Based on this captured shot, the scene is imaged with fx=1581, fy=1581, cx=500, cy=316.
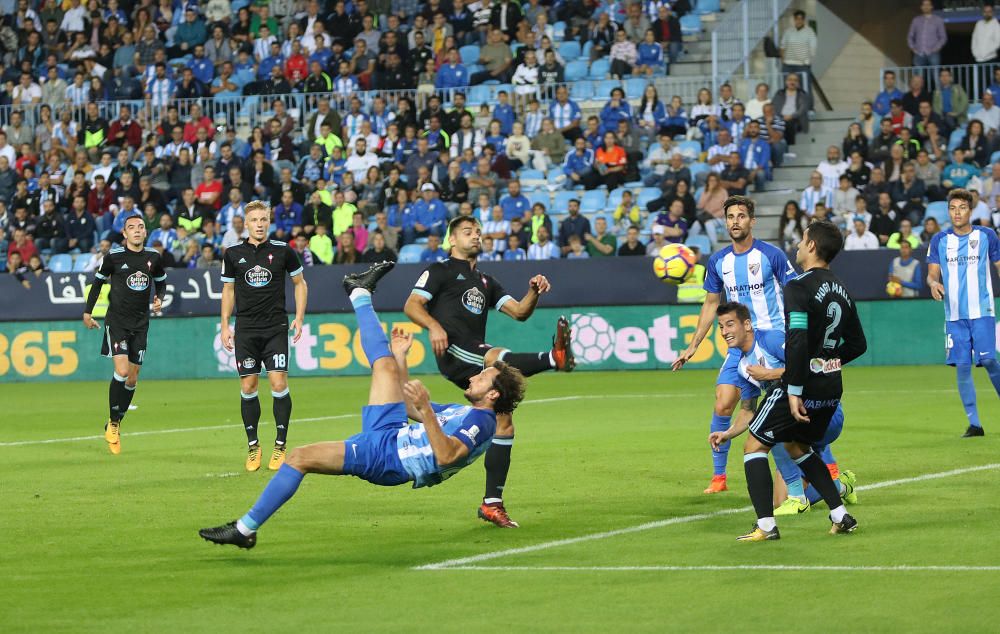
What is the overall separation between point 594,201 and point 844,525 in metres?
20.8

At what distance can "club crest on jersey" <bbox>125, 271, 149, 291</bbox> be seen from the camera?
17.4m

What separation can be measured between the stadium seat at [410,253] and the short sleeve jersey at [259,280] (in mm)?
14347

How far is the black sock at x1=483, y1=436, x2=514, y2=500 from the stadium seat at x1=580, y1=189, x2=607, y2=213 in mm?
19808

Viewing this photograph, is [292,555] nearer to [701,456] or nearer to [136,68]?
[701,456]

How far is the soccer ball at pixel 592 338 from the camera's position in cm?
2781

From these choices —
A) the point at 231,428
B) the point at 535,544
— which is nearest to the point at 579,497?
the point at 535,544

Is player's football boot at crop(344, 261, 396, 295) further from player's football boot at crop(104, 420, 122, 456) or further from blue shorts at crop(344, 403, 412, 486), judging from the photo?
player's football boot at crop(104, 420, 122, 456)

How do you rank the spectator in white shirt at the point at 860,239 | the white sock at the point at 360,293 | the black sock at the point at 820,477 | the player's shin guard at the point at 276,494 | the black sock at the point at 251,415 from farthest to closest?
1. the spectator in white shirt at the point at 860,239
2. the black sock at the point at 251,415
3. the white sock at the point at 360,293
4. the black sock at the point at 820,477
5. the player's shin guard at the point at 276,494

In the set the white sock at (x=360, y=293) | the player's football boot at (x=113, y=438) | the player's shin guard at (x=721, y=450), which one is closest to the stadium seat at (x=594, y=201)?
the player's football boot at (x=113, y=438)

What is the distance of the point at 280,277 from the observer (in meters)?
14.9

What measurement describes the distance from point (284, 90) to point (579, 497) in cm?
2510

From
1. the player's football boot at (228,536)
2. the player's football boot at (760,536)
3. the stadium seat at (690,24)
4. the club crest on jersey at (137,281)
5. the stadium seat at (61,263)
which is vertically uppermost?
the stadium seat at (690,24)

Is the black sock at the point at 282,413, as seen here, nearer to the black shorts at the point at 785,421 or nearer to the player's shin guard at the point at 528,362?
the player's shin guard at the point at 528,362

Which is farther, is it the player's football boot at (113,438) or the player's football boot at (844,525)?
the player's football boot at (113,438)
